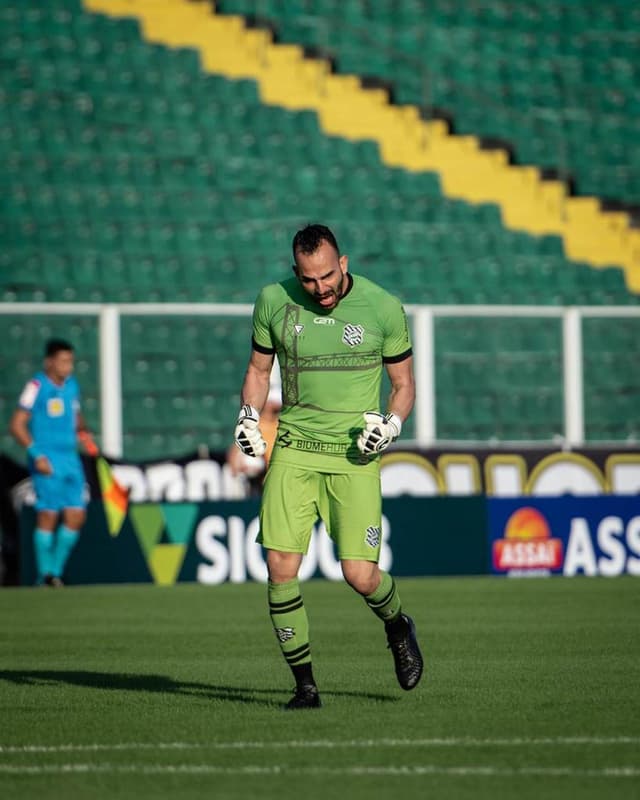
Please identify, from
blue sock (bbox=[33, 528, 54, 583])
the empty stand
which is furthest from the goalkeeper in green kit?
the empty stand

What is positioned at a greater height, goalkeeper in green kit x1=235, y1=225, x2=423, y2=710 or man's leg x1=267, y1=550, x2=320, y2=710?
goalkeeper in green kit x1=235, y1=225, x2=423, y2=710

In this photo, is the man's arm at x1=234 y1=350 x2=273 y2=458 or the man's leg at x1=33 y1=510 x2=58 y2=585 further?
the man's leg at x1=33 y1=510 x2=58 y2=585

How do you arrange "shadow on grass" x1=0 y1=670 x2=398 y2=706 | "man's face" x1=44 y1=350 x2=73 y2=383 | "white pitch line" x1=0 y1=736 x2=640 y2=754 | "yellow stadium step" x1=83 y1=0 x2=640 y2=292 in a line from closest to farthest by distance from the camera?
1. "white pitch line" x1=0 y1=736 x2=640 y2=754
2. "shadow on grass" x1=0 y1=670 x2=398 y2=706
3. "man's face" x1=44 y1=350 x2=73 y2=383
4. "yellow stadium step" x1=83 y1=0 x2=640 y2=292

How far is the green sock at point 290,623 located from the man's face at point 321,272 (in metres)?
1.25

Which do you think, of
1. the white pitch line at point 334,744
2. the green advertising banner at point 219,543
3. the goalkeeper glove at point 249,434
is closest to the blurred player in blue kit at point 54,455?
the green advertising banner at point 219,543

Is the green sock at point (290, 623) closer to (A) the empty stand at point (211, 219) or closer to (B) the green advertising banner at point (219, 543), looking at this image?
(B) the green advertising banner at point (219, 543)

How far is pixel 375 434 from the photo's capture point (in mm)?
7379

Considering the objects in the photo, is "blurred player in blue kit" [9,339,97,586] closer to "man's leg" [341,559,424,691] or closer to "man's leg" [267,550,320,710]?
"man's leg" [341,559,424,691]

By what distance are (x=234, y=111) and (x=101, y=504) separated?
9360 millimetres

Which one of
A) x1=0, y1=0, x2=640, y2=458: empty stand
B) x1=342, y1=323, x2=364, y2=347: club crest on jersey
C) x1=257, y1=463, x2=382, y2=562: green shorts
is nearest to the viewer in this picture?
x1=257, y1=463, x2=382, y2=562: green shorts

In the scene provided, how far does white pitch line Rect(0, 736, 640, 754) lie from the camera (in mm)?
6336

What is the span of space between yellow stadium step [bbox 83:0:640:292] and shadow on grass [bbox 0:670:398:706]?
16.2m

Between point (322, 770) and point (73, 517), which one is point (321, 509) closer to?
point (322, 770)

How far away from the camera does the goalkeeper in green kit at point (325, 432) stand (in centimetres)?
750
